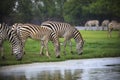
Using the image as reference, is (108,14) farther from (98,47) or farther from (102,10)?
(98,47)

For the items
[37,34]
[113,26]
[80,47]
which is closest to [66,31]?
[80,47]

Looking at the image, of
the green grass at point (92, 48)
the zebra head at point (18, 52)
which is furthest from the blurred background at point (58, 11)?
the zebra head at point (18, 52)

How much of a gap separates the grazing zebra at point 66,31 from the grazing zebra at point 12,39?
0.80 metres

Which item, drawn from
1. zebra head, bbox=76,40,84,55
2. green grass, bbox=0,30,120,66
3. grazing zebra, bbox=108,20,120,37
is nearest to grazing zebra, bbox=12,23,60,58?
green grass, bbox=0,30,120,66

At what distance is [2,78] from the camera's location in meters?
8.53

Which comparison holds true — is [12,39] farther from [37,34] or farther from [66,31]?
[66,31]

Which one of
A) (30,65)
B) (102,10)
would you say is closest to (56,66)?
(30,65)

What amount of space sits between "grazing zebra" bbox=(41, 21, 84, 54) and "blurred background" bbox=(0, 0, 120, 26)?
134 millimetres

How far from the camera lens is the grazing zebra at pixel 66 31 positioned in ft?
33.4

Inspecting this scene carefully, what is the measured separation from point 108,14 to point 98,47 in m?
0.94

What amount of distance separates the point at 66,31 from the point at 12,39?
4.92 ft

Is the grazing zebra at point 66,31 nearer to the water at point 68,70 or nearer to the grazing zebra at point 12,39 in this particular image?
the water at point 68,70

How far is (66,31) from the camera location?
10.5 meters

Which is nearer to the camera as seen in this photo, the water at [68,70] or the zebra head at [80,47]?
the water at [68,70]
